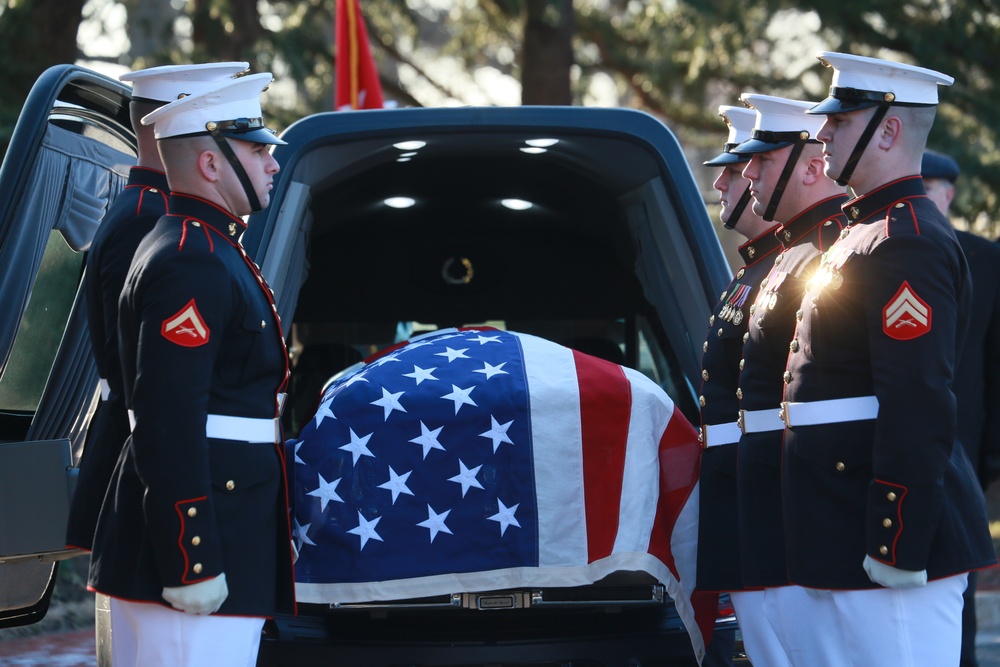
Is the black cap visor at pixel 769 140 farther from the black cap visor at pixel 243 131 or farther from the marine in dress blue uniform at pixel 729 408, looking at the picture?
the black cap visor at pixel 243 131

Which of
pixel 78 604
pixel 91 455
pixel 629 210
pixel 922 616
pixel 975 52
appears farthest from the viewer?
pixel 975 52

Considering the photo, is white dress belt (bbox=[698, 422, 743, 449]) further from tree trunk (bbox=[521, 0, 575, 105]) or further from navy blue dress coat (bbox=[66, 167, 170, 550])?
tree trunk (bbox=[521, 0, 575, 105])

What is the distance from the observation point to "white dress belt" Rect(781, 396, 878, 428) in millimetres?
2762

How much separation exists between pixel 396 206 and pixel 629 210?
112 cm

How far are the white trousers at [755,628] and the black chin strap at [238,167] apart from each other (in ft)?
4.87

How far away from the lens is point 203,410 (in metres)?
2.62

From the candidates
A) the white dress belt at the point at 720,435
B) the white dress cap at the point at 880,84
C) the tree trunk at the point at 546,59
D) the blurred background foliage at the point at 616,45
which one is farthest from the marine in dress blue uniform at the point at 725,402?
the tree trunk at the point at 546,59

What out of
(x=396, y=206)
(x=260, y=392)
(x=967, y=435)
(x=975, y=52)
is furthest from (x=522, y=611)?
(x=975, y=52)

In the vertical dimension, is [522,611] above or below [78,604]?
above

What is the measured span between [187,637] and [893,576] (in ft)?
4.61

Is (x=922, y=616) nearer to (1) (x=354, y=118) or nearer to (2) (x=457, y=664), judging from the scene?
(2) (x=457, y=664)

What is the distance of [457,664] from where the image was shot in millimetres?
3104

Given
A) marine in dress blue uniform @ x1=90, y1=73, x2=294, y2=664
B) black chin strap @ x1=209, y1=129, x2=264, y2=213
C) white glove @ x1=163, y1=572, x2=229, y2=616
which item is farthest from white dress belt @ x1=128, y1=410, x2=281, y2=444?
black chin strap @ x1=209, y1=129, x2=264, y2=213

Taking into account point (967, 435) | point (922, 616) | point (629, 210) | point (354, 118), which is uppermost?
point (354, 118)
